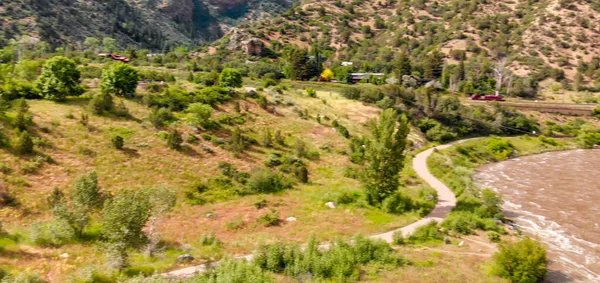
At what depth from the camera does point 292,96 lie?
57531 millimetres

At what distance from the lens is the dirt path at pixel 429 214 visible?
18.9 meters

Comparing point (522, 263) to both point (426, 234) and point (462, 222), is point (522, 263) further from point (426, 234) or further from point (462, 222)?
point (462, 222)

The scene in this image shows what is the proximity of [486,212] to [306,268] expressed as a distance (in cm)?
1590

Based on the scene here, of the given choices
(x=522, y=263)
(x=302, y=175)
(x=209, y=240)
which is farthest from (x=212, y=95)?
(x=522, y=263)

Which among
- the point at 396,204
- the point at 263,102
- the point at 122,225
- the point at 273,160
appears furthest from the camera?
the point at 263,102

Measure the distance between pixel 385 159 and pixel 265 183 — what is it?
31.2 ft

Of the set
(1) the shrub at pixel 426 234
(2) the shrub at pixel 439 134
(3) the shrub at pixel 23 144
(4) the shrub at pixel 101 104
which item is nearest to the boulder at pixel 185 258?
(1) the shrub at pixel 426 234

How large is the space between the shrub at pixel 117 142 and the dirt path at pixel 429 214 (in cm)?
1611

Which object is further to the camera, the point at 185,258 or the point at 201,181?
the point at 201,181

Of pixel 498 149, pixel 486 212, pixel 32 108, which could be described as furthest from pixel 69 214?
pixel 498 149

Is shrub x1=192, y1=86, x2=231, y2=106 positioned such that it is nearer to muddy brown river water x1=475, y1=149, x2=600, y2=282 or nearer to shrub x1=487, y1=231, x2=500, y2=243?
muddy brown river water x1=475, y1=149, x2=600, y2=282

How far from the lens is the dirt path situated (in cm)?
1892

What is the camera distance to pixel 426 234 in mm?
24547

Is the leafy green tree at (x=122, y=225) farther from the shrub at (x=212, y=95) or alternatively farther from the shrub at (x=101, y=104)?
the shrub at (x=212, y=95)
